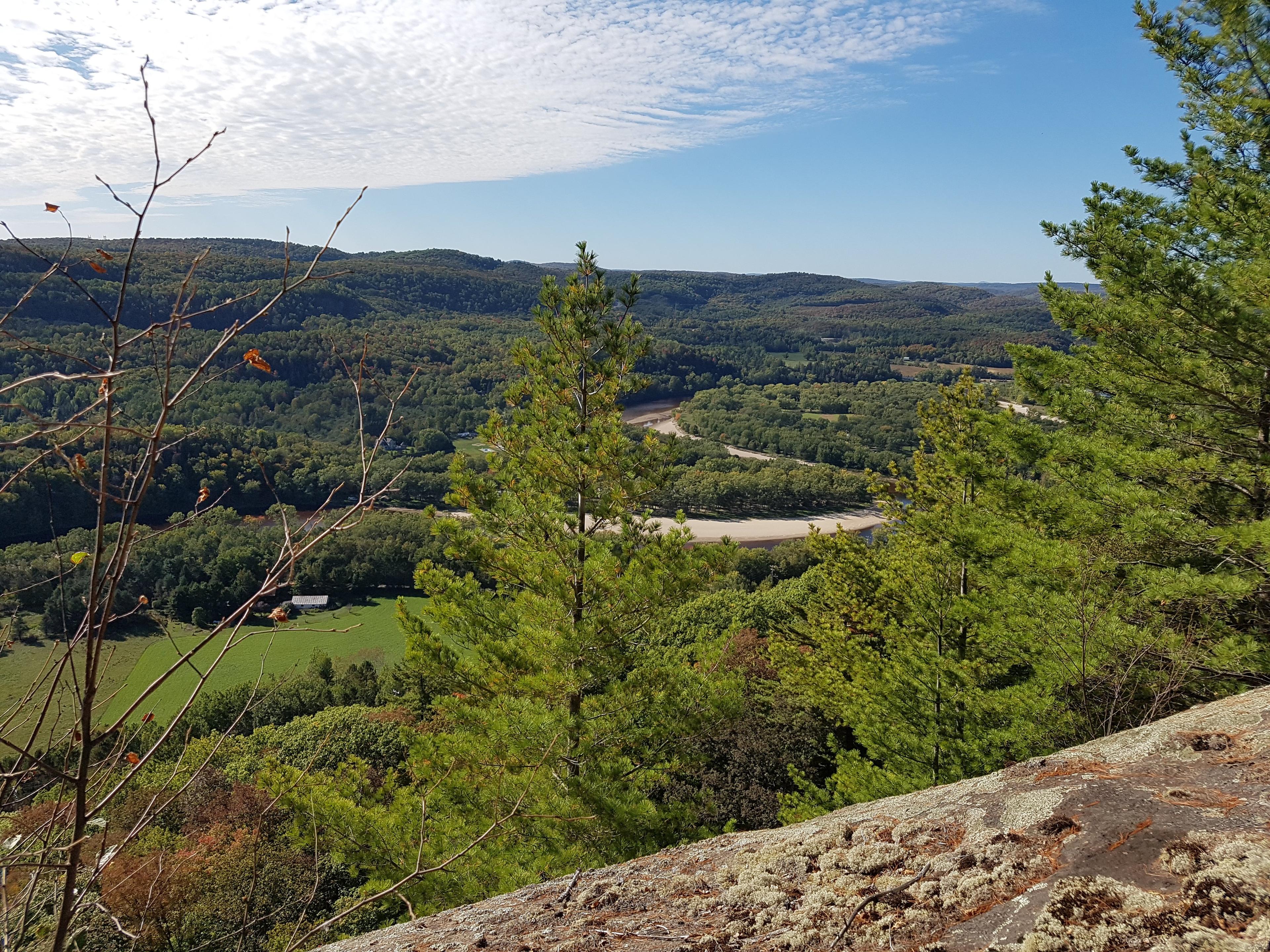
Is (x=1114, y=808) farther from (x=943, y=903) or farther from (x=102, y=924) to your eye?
(x=102, y=924)

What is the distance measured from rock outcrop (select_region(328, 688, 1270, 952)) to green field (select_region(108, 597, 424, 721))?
27.0 meters

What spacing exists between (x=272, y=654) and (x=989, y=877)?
3709cm

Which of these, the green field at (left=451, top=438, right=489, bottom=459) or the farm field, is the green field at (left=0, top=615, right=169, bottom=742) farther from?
the green field at (left=451, top=438, right=489, bottom=459)

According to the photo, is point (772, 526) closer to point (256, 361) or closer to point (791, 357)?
point (256, 361)

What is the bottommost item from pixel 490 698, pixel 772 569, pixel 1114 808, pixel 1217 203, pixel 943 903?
pixel 772 569

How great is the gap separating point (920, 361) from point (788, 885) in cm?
16338

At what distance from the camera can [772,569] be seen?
43.9m

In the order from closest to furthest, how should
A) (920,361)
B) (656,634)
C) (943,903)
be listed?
1. (943,903)
2. (656,634)
3. (920,361)

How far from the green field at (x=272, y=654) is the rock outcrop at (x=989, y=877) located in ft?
88.5

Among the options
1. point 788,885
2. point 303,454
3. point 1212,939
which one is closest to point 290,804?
point 788,885

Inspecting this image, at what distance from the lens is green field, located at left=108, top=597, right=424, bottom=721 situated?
29.5 m

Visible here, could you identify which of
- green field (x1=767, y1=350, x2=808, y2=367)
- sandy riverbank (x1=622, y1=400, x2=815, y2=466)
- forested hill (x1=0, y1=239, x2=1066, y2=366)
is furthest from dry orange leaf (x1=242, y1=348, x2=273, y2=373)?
green field (x1=767, y1=350, x2=808, y2=367)

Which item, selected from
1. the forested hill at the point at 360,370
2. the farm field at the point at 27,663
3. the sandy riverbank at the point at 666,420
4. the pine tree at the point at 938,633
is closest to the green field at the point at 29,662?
the farm field at the point at 27,663

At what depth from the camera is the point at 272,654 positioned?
3391 centimetres
